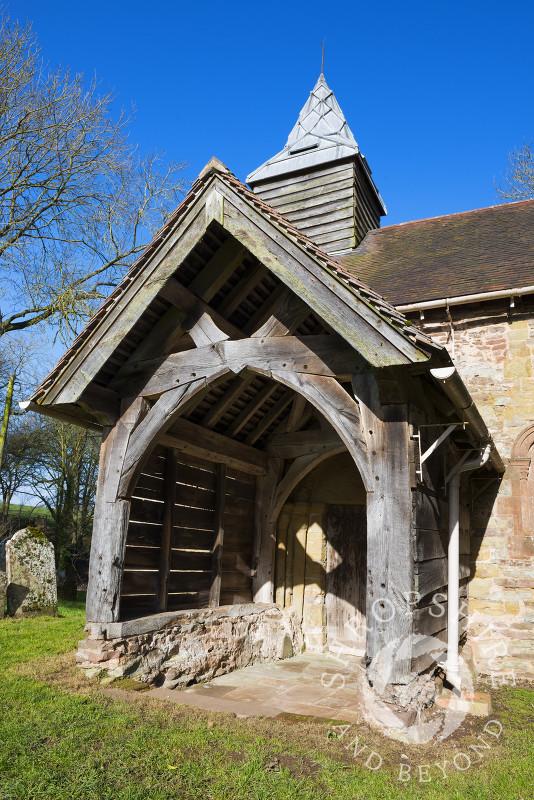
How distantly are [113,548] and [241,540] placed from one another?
2638 millimetres

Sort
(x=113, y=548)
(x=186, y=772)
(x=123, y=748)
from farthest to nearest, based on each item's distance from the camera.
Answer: (x=113, y=548)
(x=123, y=748)
(x=186, y=772)

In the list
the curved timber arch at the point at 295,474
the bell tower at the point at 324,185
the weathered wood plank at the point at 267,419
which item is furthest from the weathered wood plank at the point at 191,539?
the bell tower at the point at 324,185

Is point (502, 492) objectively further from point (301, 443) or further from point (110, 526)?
point (110, 526)

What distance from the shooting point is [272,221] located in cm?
540

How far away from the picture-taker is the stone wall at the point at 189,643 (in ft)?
19.1

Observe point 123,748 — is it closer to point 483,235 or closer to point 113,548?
point 113,548

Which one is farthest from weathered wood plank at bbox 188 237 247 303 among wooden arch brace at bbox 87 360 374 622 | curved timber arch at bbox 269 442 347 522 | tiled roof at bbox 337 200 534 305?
tiled roof at bbox 337 200 534 305

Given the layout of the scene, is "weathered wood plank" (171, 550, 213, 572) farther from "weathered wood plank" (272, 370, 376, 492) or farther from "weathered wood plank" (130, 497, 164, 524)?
"weathered wood plank" (272, 370, 376, 492)

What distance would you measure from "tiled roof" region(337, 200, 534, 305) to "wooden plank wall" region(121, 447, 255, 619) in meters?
3.85

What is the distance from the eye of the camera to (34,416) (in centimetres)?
A: 1909

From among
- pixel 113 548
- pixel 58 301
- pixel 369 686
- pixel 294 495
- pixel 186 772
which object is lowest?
pixel 186 772

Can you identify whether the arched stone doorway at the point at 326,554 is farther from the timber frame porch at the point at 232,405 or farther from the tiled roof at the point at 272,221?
the tiled roof at the point at 272,221

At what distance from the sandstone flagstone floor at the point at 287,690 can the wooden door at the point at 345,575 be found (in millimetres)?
332

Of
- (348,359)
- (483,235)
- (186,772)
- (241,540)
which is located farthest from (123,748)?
(483,235)
